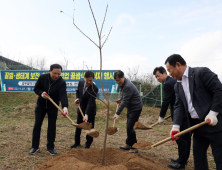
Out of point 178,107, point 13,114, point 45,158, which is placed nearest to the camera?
point 178,107

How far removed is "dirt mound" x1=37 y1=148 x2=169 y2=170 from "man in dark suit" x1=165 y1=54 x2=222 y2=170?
31.6 inches

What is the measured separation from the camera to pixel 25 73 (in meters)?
10.5

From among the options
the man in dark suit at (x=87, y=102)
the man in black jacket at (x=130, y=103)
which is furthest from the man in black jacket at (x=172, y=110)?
the man in dark suit at (x=87, y=102)

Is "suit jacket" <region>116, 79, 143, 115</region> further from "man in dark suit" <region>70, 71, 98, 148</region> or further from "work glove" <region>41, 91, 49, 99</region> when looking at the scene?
"work glove" <region>41, 91, 49, 99</region>

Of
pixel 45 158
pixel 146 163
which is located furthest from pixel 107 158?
pixel 45 158

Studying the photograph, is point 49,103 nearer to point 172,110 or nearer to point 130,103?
point 130,103

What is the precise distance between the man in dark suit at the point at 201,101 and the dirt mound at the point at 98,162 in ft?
2.64

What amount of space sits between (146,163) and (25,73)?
31.5ft

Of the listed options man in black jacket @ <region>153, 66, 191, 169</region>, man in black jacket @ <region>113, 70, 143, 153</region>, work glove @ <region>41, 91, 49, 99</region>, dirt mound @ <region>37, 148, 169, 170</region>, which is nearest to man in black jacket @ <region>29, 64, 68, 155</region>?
work glove @ <region>41, 91, 49, 99</region>

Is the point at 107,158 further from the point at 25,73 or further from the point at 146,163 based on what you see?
the point at 25,73

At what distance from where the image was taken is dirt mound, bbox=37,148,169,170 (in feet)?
8.98

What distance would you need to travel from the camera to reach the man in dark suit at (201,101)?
2.09 metres

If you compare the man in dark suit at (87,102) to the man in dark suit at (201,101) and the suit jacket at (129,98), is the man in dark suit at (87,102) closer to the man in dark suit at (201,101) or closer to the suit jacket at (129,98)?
the suit jacket at (129,98)

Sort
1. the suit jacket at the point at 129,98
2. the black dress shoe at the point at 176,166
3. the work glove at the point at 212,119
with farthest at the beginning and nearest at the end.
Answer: the suit jacket at the point at 129,98 → the black dress shoe at the point at 176,166 → the work glove at the point at 212,119
